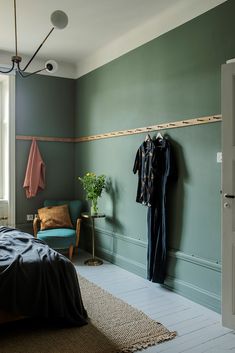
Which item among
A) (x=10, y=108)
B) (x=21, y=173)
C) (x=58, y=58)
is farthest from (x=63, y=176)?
(x=58, y=58)

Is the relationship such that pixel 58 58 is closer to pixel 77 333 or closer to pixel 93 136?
pixel 93 136

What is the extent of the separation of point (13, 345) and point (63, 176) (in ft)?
11.1

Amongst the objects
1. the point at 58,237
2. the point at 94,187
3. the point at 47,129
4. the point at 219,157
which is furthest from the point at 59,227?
Answer: the point at 219,157

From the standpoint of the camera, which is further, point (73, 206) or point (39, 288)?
point (73, 206)

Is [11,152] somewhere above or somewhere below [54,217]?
above

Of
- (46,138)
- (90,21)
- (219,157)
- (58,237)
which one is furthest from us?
(46,138)

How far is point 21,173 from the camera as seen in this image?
5.27 m

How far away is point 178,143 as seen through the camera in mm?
3639

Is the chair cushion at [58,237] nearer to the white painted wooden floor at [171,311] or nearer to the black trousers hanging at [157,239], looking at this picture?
the white painted wooden floor at [171,311]

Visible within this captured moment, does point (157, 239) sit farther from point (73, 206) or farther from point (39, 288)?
point (73, 206)

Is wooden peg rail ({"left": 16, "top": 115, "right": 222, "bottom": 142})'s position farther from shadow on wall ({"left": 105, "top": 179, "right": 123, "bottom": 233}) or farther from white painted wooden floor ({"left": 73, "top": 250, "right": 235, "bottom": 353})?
white painted wooden floor ({"left": 73, "top": 250, "right": 235, "bottom": 353})

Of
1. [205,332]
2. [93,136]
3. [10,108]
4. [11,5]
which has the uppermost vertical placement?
[11,5]

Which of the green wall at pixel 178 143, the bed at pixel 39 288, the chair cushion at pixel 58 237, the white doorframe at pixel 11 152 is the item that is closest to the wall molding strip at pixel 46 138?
the white doorframe at pixel 11 152

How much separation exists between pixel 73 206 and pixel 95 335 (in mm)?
2788
